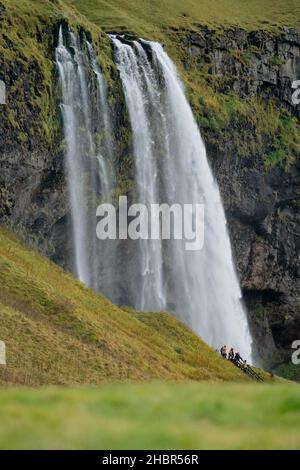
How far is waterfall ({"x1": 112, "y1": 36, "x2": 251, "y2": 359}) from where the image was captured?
A: 63281mm

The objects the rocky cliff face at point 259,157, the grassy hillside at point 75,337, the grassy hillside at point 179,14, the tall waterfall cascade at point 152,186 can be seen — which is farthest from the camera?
the grassy hillside at point 179,14

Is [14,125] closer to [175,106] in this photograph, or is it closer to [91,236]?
[91,236]

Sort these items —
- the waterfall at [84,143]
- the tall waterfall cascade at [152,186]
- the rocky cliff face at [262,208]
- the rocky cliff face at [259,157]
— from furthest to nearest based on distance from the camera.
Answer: the rocky cliff face at [262,208]
the rocky cliff face at [259,157]
the tall waterfall cascade at [152,186]
the waterfall at [84,143]

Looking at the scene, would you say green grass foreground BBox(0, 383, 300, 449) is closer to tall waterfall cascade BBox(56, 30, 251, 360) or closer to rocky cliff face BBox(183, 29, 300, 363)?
tall waterfall cascade BBox(56, 30, 251, 360)

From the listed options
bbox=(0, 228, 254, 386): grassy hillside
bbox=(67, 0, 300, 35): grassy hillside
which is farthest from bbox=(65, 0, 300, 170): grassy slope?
bbox=(0, 228, 254, 386): grassy hillside

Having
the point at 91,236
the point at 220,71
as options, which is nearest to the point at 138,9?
the point at 220,71

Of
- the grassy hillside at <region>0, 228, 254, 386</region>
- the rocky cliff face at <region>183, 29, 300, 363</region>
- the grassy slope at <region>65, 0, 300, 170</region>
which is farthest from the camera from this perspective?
the rocky cliff face at <region>183, 29, 300, 363</region>

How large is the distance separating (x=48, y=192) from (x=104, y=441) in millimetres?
48369

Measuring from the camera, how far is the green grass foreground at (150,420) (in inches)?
354

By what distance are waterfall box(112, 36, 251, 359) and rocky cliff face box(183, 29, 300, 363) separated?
5.53 meters

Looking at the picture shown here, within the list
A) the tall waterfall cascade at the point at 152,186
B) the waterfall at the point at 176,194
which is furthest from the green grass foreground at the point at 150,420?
the waterfall at the point at 176,194

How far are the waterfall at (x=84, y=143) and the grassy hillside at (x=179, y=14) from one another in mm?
20147

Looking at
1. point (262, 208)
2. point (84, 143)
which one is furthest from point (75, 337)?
point (262, 208)

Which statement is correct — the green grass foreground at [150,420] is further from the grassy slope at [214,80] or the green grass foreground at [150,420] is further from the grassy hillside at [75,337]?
the grassy slope at [214,80]
